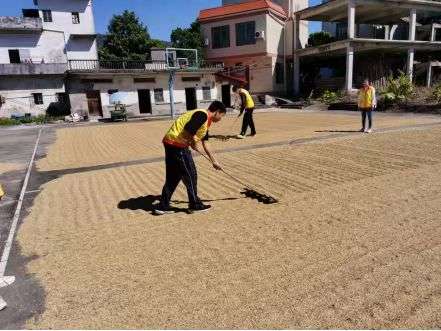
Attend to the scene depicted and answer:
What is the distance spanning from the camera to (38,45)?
30.3 meters

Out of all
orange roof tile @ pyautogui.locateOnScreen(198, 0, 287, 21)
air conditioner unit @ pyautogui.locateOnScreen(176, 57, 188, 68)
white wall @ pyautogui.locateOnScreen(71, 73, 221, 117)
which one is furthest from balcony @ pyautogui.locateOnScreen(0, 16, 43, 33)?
orange roof tile @ pyautogui.locateOnScreen(198, 0, 287, 21)

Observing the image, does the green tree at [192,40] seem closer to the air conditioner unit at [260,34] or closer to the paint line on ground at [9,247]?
the air conditioner unit at [260,34]

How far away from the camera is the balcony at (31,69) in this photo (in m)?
26.3

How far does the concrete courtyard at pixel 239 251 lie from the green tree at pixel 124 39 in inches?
1246

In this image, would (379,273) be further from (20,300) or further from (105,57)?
(105,57)

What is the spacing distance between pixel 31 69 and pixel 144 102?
8.48m

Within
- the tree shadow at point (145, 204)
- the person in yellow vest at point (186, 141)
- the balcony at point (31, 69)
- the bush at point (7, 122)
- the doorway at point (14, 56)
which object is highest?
the doorway at point (14, 56)

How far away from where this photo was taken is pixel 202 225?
464 centimetres

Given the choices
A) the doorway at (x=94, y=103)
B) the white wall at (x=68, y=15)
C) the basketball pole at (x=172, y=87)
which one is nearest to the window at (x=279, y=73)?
the basketball pole at (x=172, y=87)

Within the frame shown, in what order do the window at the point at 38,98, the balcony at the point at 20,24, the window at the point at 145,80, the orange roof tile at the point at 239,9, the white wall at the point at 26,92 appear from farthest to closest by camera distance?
the orange roof tile at the point at 239,9
the balcony at the point at 20,24
the window at the point at 145,80
the window at the point at 38,98
the white wall at the point at 26,92

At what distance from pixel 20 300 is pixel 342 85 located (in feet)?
95.6

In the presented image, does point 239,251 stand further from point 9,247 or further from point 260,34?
point 260,34

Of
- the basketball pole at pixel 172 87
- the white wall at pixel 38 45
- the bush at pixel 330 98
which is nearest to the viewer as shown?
the bush at pixel 330 98

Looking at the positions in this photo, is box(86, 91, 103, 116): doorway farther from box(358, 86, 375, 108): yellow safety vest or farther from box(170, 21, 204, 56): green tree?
box(358, 86, 375, 108): yellow safety vest
